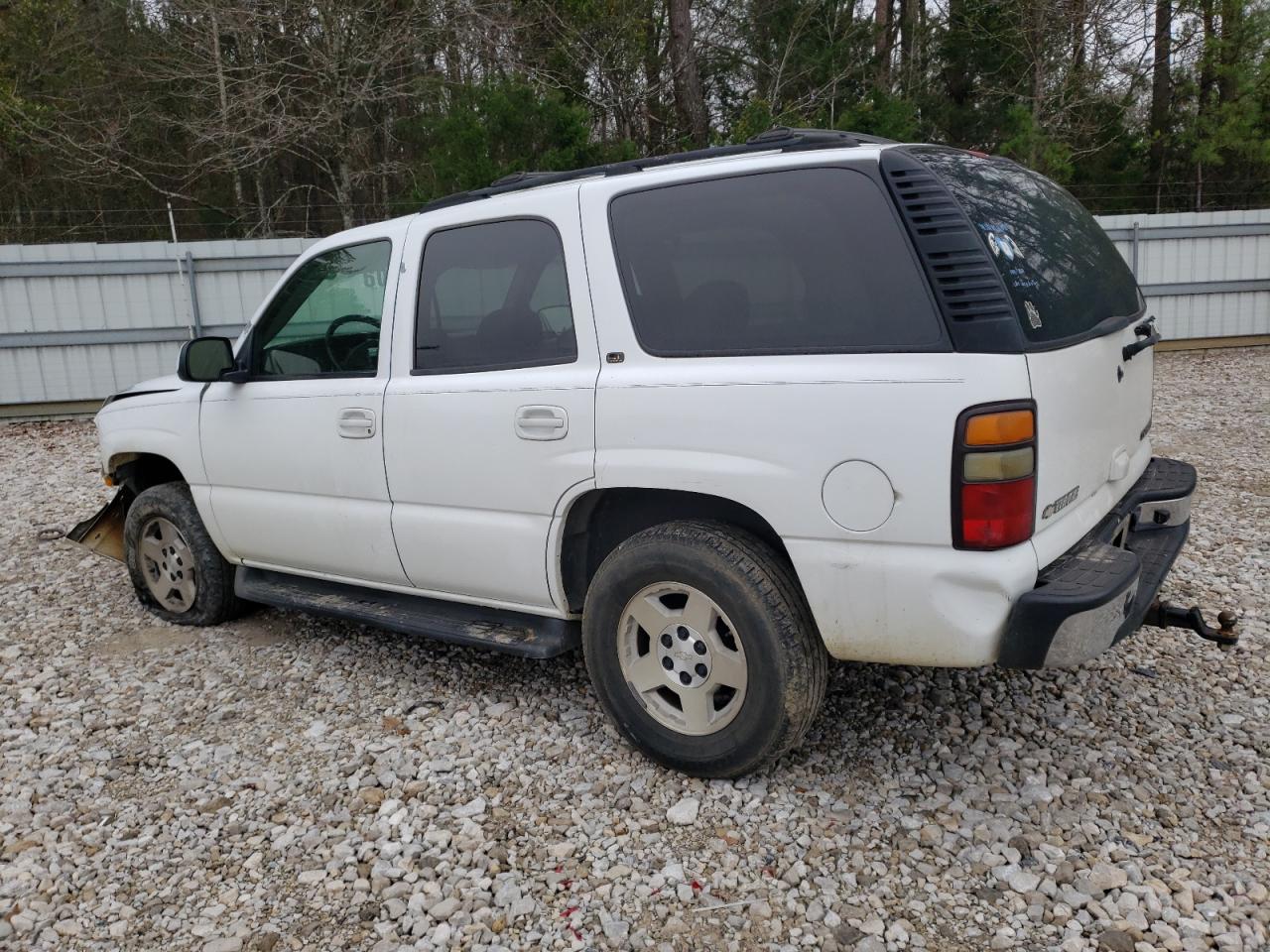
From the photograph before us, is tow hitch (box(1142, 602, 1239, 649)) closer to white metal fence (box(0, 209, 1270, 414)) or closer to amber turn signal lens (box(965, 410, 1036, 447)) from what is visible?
amber turn signal lens (box(965, 410, 1036, 447))

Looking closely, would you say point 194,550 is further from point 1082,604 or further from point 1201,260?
point 1201,260

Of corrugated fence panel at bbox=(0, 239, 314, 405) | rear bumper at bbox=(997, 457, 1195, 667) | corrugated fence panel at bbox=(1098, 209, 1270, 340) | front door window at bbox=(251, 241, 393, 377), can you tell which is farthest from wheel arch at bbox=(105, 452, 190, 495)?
corrugated fence panel at bbox=(1098, 209, 1270, 340)

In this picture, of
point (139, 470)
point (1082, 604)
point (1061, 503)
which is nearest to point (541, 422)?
point (1061, 503)

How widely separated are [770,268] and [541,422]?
908 millimetres

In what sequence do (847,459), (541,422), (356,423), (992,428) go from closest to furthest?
(992,428) → (847,459) → (541,422) → (356,423)

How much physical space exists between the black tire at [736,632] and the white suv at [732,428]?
1cm

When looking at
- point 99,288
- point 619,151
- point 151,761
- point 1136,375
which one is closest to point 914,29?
point 619,151

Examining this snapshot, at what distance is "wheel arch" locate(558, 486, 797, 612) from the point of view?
3133mm

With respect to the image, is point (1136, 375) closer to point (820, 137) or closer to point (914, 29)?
point (820, 137)

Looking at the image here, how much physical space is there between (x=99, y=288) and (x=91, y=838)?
10527mm

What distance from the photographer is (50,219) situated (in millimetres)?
18156

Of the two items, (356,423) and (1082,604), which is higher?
(356,423)

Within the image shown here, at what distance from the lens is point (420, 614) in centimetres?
388

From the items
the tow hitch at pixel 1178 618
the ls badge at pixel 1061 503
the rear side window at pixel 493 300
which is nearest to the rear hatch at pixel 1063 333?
the ls badge at pixel 1061 503
